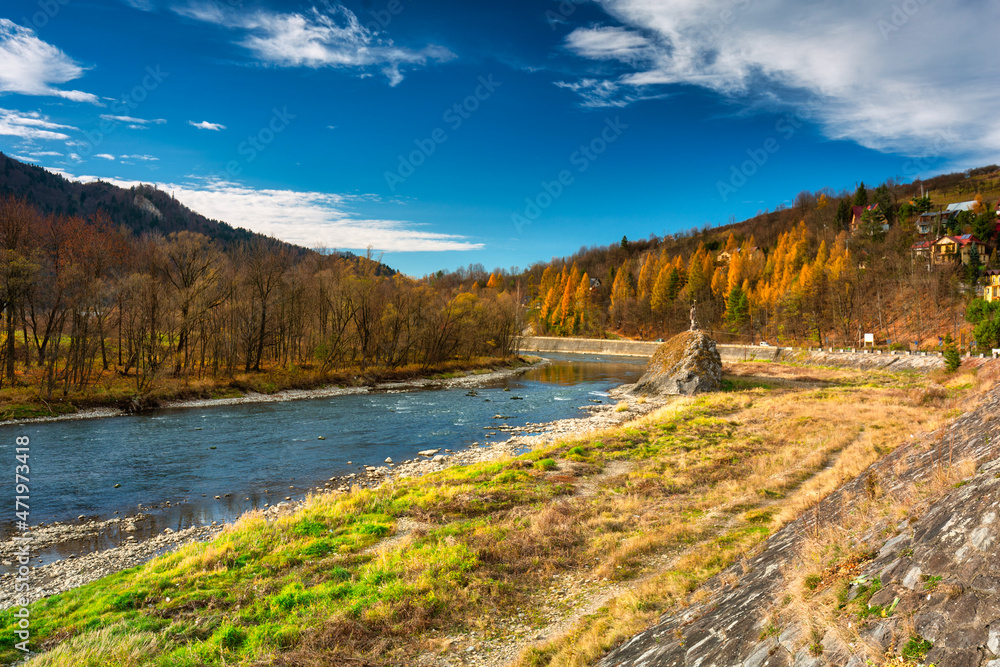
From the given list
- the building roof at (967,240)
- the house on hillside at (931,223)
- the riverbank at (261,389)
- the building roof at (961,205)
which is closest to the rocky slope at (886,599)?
the riverbank at (261,389)

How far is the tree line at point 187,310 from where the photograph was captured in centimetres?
3269

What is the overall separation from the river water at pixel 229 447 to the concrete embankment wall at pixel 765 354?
30.5 metres

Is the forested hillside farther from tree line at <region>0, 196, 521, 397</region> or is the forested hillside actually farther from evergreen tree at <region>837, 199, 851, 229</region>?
tree line at <region>0, 196, 521, 397</region>

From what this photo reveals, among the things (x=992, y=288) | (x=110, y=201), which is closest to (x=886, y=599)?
(x=992, y=288)

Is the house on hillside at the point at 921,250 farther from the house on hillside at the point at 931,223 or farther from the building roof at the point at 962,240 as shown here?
the house on hillside at the point at 931,223

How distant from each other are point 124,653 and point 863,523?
9.81 metres

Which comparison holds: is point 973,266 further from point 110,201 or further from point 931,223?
point 110,201

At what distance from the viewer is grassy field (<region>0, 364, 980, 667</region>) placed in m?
6.88

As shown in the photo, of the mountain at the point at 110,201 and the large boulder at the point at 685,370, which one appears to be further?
the mountain at the point at 110,201

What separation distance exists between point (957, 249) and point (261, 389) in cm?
9674

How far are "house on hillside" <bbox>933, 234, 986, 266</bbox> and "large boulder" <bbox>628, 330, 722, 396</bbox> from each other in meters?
55.2

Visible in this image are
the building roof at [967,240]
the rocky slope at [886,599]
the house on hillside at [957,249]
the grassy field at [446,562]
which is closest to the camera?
the rocky slope at [886,599]

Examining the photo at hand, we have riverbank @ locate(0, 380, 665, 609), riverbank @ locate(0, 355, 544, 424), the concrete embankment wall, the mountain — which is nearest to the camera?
riverbank @ locate(0, 380, 665, 609)

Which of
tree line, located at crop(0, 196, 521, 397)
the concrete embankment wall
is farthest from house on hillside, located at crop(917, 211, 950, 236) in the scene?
tree line, located at crop(0, 196, 521, 397)
